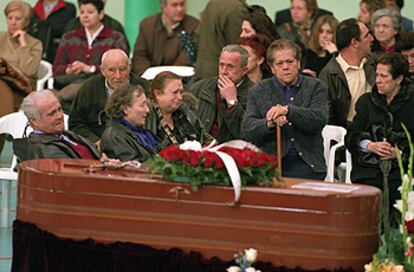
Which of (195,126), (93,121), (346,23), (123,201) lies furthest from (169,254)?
(346,23)

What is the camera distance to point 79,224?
274 inches

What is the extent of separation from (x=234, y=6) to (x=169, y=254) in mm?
4889

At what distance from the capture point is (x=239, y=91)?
387 inches

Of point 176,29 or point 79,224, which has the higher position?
point 176,29

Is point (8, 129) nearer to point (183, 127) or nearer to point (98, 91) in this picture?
point (98, 91)

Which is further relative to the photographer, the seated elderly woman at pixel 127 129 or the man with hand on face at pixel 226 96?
the man with hand on face at pixel 226 96

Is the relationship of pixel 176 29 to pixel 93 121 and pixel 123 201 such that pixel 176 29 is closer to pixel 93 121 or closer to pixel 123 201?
pixel 93 121

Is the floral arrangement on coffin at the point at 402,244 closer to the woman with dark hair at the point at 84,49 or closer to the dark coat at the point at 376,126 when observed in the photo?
the dark coat at the point at 376,126

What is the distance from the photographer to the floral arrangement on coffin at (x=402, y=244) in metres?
6.27

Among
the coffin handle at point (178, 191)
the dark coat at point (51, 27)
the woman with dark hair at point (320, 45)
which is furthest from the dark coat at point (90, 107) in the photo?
the dark coat at point (51, 27)

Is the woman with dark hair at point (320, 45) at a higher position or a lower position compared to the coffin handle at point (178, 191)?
higher

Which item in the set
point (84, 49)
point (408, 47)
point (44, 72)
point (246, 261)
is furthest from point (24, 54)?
point (246, 261)

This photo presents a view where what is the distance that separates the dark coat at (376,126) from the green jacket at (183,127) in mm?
1172

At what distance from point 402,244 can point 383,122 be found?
3047 millimetres
